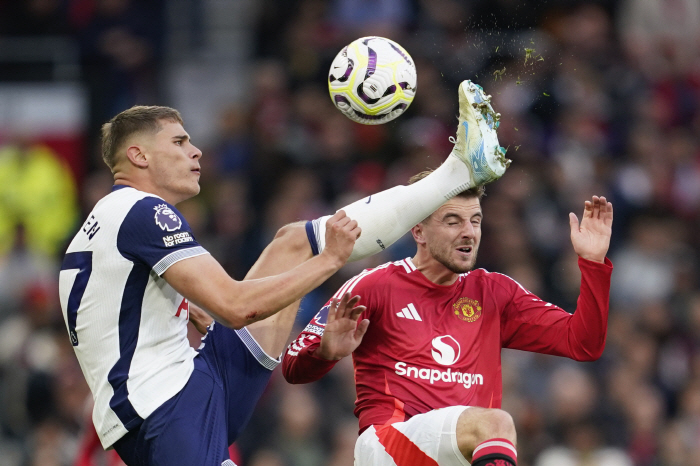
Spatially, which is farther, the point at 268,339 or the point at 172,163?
the point at 268,339

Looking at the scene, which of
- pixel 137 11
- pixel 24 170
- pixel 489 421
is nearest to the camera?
pixel 489 421

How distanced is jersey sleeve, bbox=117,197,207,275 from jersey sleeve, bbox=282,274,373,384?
3.30 ft

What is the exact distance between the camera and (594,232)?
5578mm

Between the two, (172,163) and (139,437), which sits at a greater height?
(172,163)

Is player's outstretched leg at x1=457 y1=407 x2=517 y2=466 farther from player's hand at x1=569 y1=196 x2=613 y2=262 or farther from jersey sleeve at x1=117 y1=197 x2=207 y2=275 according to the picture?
jersey sleeve at x1=117 y1=197 x2=207 y2=275

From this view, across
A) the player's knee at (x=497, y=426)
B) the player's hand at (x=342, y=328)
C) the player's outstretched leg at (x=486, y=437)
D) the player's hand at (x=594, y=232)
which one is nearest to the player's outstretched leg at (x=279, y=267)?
the player's hand at (x=342, y=328)

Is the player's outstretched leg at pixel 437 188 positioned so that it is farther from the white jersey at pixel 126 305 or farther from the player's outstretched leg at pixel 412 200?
the white jersey at pixel 126 305

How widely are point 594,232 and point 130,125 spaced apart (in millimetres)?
2503

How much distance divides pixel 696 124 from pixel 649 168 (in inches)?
41.6

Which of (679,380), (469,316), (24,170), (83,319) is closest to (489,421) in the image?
(469,316)

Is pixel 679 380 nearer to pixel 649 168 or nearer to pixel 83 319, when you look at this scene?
pixel 649 168

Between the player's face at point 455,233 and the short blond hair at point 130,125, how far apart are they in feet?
5.05

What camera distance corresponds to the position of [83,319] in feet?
16.4

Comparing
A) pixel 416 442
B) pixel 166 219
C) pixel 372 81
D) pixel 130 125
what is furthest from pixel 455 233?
pixel 130 125
